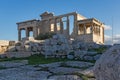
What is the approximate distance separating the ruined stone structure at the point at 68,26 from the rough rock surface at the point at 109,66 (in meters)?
48.7

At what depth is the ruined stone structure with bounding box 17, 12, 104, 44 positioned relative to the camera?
2195 inches

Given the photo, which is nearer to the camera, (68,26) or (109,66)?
(109,66)

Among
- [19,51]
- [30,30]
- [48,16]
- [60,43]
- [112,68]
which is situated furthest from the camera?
[30,30]

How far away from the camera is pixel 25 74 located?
10023 mm

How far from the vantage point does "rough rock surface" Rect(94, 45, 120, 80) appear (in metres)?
4.46

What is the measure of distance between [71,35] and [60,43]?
120ft

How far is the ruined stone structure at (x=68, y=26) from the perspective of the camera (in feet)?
183

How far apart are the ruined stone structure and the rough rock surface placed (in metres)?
48.7

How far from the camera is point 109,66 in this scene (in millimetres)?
4574

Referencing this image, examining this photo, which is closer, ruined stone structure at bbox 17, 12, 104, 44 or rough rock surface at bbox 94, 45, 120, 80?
rough rock surface at bbox 94, 45, 120, 80

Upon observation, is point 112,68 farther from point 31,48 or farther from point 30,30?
point 30,30

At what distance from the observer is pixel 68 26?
56.7m

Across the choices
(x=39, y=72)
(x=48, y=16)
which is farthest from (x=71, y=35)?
(x=39, y=72)

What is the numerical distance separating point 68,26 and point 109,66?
52290 mm
